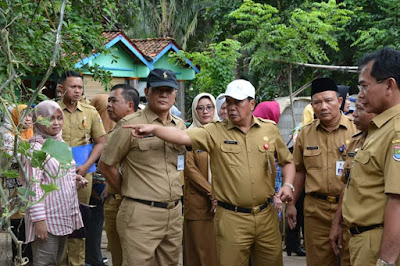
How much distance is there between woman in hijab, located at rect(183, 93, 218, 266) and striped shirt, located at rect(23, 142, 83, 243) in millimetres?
1273

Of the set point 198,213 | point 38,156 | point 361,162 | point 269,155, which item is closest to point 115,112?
point 198,213

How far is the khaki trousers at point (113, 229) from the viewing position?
542 centimetres

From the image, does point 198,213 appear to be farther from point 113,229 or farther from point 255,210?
point 255,210

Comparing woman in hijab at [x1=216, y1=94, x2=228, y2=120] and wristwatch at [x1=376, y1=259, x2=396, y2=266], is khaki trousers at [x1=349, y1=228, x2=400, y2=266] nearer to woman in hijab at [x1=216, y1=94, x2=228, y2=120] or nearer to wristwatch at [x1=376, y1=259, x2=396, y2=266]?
wristwatch at [x1=376, y1=259, x2=396, y2=266]

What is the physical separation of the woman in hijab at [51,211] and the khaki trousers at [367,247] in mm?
2373

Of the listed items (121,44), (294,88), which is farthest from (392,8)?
(121,44)

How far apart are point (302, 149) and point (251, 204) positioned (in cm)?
95

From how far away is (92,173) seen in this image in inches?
Answer: 251

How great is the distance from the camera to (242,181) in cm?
454

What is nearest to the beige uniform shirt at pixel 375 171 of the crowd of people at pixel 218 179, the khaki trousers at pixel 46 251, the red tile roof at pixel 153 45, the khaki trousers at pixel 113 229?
the crowd of people at pixel 218 179

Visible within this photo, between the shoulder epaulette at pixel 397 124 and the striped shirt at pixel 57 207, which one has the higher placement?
the shoulder epaulette at pixel 397 124

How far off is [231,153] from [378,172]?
1.74 metres

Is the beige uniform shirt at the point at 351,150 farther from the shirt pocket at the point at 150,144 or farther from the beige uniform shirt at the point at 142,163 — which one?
the shirt pocket at the point at 150,144

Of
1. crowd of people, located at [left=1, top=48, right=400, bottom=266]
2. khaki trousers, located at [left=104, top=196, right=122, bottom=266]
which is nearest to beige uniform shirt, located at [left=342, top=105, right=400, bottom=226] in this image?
crowd of people, located at [left=1, top=48, right=400, bottom=266]
